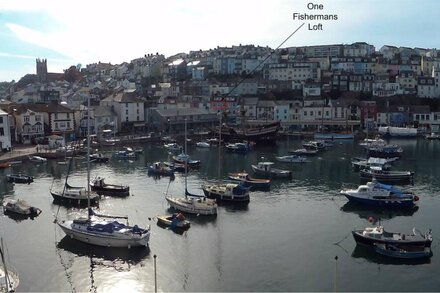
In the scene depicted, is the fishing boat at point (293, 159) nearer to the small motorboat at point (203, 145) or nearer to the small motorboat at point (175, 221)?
the small motorboat at point (203, 145)

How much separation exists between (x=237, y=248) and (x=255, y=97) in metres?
60.1

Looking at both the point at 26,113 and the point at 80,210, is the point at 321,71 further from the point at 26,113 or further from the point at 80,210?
the point at 80,210

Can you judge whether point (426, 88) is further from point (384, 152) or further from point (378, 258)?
point (378, 258)

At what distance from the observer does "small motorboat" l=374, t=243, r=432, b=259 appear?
20.4 meters

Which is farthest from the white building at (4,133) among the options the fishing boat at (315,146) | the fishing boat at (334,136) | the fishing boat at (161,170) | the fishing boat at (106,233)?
the fishing boat at (334,136)

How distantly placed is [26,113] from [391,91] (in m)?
54.9

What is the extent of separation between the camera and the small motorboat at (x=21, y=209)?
90.0 ft

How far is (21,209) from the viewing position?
27453mm

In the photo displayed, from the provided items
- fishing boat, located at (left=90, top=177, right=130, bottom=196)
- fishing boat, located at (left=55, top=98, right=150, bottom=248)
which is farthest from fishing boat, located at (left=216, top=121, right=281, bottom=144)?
fishing boat, located at (left=55, top=98, right=150, bottom=248)

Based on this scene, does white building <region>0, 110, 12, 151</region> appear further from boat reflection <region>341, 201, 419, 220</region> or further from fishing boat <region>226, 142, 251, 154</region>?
boat reflection <region>341, 201, 419, 220</region>

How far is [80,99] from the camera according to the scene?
84750mm

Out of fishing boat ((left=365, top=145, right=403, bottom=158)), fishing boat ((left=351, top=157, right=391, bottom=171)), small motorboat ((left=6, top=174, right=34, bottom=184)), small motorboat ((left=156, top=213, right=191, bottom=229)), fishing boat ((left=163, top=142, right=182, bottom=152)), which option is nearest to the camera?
small motorboat ((left=156, top=213, right=191, bottom=229))

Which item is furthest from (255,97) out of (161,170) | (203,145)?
(161,170)

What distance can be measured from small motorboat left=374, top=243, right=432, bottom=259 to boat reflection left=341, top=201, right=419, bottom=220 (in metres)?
5.99
